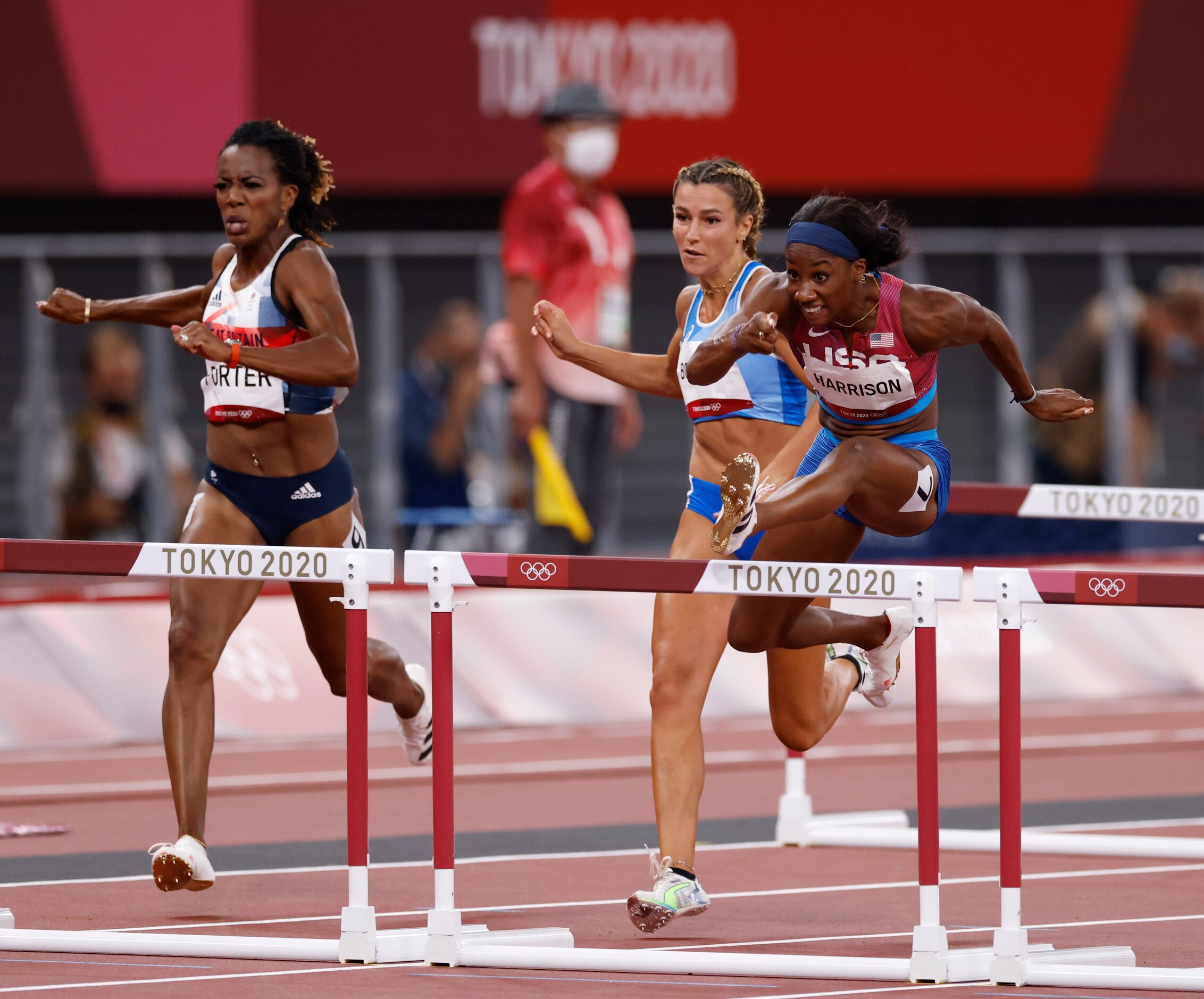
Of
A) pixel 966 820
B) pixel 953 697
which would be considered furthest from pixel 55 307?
pixel 953 697

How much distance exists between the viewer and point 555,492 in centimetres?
1420

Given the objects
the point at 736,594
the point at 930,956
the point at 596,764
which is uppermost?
the point at 736,594

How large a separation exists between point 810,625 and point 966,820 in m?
3.11

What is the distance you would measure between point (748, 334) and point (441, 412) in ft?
34.9

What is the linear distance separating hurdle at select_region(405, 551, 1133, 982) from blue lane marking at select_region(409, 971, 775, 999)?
4 centimetres

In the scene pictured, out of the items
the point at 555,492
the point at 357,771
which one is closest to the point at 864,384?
the point at 357,771

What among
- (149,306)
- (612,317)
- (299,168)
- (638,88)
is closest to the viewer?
(299,168)

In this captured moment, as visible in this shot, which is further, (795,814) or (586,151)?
(586,151)

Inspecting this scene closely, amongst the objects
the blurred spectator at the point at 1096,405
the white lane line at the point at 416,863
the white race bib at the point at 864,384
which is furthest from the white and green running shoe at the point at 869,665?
the blurred spectator at the point at 1096,405

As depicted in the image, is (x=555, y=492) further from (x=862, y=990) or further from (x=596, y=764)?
(x=862, y=990)

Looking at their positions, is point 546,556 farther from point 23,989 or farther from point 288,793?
point 288,793

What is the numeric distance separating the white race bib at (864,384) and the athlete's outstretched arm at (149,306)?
2.22 meters

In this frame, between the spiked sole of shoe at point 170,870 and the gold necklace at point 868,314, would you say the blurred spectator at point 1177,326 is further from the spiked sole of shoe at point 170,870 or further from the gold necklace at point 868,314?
the spiked sole of shoe at point 170,870

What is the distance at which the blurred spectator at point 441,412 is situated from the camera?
17.1 meters
